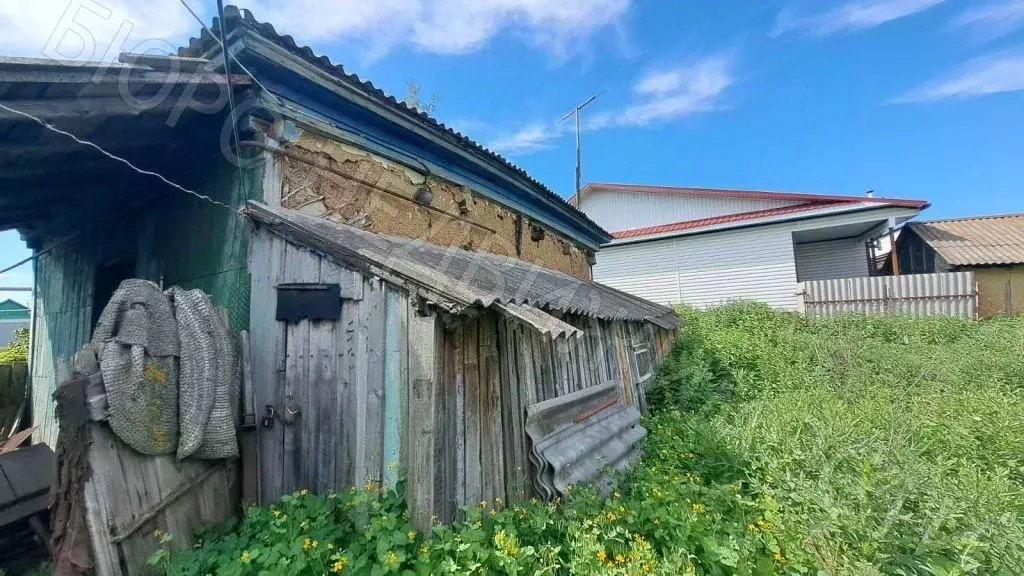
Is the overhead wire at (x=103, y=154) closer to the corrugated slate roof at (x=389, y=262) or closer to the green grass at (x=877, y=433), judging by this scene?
the corrugated slate roof at (x=389, y=262)

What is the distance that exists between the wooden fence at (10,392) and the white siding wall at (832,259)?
20127 mm

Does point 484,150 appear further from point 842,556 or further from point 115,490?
point 842,556

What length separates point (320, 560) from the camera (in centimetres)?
236

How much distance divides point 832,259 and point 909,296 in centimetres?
475

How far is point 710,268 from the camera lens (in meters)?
14.8

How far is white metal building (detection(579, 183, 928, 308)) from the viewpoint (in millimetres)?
13250

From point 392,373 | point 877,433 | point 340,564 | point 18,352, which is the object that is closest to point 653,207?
point 877,433

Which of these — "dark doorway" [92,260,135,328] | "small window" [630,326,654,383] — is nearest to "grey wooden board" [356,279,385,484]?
"dark doorway" [92,260,135,328]

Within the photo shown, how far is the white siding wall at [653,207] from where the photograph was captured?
15.9 meters

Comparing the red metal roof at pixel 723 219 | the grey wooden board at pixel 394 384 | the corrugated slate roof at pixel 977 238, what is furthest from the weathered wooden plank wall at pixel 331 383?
the corrugated slate roof at pixel 977 238

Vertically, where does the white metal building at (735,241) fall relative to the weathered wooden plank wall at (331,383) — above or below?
above

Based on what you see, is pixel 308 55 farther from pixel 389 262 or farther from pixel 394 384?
pixel 394 384

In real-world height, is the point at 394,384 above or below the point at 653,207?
below

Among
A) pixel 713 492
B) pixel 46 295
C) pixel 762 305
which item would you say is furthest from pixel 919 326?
pixel 46 295
